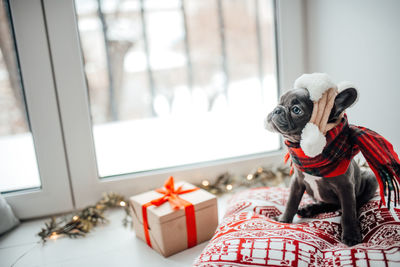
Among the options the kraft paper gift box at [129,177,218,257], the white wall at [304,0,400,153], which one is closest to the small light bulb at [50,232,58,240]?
the kraft paper gift box at [129,177,218,257]

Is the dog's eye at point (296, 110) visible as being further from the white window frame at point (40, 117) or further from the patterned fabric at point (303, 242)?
the white window frame at point (40, 117)

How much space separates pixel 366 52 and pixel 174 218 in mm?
766

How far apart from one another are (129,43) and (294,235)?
0.86 m

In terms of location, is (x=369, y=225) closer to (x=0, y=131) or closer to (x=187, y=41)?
(x=187, y=41)

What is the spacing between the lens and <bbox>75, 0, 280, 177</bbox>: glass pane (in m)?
1.20

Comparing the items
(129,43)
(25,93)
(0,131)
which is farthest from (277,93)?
(0,131)

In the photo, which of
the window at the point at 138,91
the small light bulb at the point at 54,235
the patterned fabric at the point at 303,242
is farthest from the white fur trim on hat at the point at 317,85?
the small light bulb at the point at 54,235

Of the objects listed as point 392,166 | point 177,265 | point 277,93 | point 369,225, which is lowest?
point 177,265

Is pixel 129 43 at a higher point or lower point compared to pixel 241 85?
higher

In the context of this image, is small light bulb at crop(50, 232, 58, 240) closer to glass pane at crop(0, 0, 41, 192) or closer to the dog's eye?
glass pane at crop(0, 0, 41, 192)

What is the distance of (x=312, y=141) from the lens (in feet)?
2.38

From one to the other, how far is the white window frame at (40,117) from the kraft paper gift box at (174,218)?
35 cm

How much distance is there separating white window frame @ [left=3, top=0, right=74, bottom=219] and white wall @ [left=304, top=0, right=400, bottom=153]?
3.17 feet

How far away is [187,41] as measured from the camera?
1.27m
